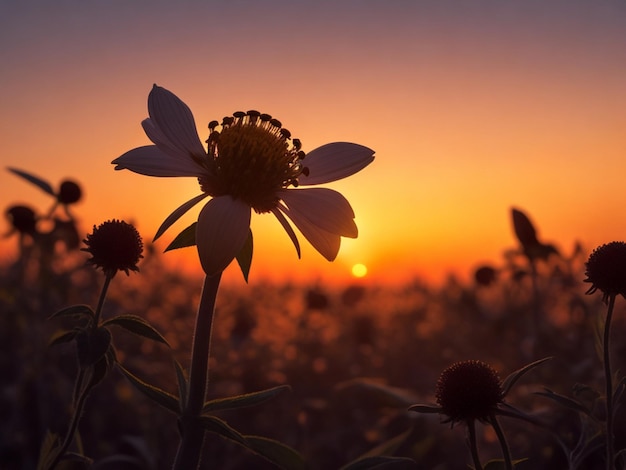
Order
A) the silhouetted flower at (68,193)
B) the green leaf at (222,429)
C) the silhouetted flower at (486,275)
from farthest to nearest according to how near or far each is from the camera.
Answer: the silhouetted flower at (486,275) → the silhouetted flower at (68,193) → the green leaf at (222,429)

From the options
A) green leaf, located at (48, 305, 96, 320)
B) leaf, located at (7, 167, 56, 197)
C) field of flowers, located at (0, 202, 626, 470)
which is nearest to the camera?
green leaf, located at (48, 305, 96, 320)

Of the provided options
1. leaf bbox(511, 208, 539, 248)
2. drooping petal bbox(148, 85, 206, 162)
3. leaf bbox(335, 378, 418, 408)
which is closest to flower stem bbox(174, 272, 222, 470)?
drooping petal bbox(148, 85, 206, 162)

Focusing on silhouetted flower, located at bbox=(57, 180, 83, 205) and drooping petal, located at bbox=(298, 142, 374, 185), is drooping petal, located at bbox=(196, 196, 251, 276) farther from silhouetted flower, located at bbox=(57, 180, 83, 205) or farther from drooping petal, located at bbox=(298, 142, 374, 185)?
silhouetted flower, located at bbox=(57, 180, 83, 205)

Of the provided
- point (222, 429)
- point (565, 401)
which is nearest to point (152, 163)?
point (222, 429)

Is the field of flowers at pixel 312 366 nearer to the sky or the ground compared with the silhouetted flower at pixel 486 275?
nearer to the ground

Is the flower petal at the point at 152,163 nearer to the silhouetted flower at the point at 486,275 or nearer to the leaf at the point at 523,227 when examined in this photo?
the leaf at the point at 523,227

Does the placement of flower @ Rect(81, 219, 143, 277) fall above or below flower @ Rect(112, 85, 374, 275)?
below

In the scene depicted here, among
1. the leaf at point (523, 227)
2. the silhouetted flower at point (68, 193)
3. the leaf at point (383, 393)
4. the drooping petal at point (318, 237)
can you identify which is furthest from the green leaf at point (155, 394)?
the leaf at point (523, 227)
